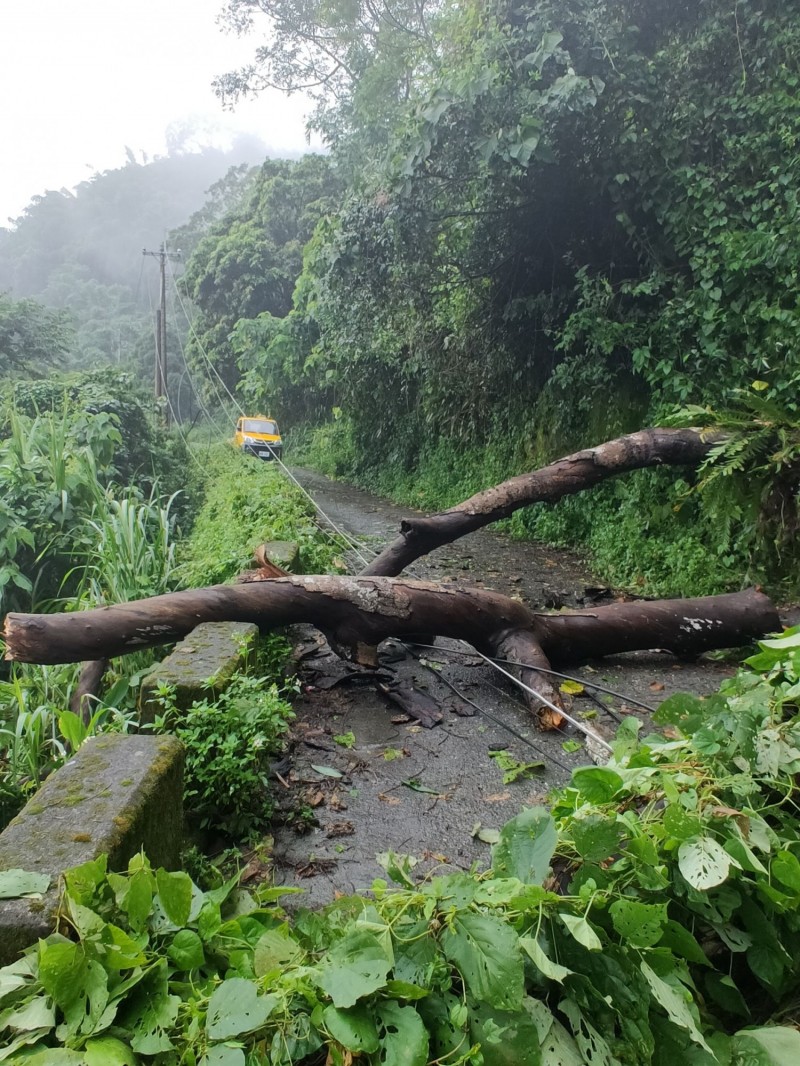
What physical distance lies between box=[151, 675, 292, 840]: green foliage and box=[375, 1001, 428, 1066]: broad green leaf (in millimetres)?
1524

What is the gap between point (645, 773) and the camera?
5.68 ft

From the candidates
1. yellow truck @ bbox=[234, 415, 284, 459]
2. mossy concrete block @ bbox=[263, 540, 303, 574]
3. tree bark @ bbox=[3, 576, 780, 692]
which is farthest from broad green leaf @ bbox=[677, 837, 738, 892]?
yellow truck @ bbox=[234, 415, 284, 459]

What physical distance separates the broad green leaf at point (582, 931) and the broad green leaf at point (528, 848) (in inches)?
5.7

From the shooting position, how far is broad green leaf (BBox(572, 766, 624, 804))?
5.44 ft

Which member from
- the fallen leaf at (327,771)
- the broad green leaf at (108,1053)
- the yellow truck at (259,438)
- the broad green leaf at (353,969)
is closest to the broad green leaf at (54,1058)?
the broad green leaf at (108,1053)

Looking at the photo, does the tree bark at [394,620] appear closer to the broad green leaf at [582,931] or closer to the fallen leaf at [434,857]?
the fallen leaf at [434,857]

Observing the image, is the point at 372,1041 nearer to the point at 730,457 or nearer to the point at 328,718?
the point at 328,718

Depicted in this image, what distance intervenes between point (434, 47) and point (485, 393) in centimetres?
747

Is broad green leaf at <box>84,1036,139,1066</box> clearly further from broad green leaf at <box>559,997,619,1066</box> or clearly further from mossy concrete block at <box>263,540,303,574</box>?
mossy concrete block at <box>263,540,303,574</box>

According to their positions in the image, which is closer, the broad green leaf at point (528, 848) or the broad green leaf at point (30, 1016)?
the broad green leaf at point (30, 1016)

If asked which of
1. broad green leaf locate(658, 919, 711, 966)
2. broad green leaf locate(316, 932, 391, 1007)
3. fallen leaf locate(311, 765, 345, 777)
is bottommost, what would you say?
fallen leaf locate(311, 765, 345, 777)

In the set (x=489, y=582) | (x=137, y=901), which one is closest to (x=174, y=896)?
(x=137, y=901)

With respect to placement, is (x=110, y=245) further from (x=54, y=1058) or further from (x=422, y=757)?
(x=54, y=1058)

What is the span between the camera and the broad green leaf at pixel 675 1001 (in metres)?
1.22
